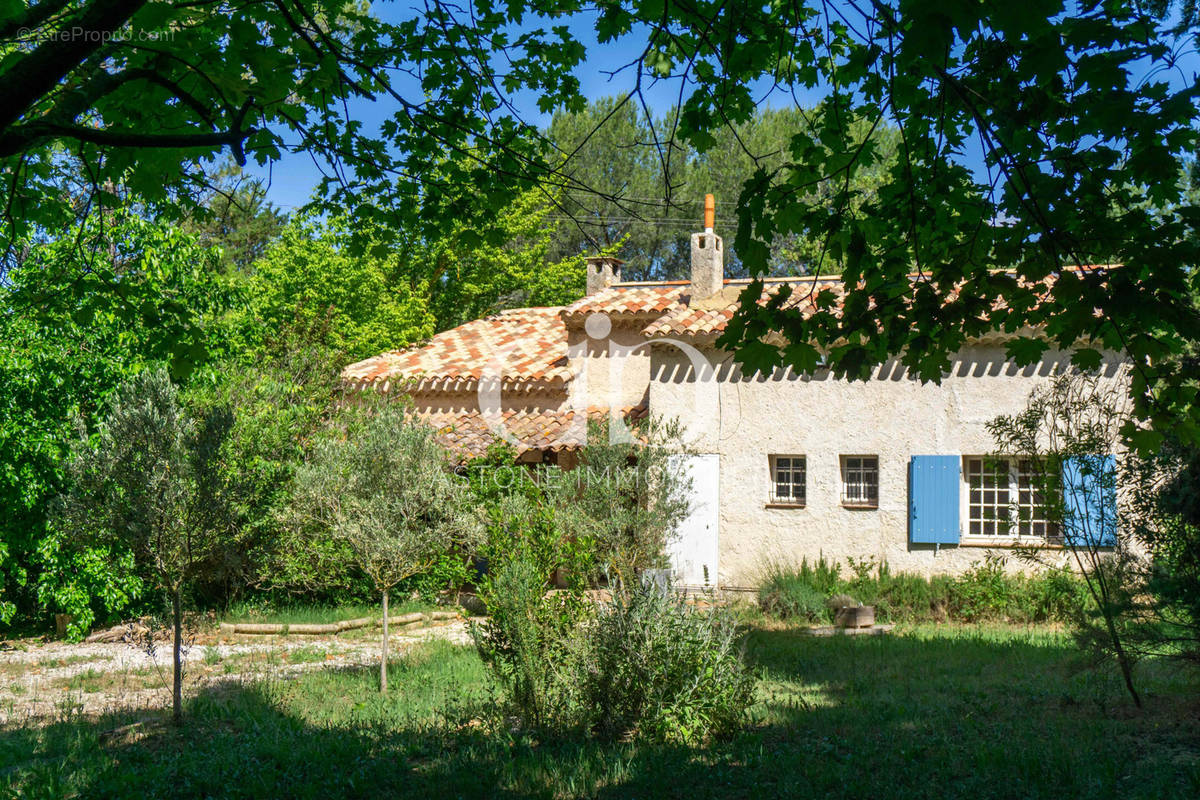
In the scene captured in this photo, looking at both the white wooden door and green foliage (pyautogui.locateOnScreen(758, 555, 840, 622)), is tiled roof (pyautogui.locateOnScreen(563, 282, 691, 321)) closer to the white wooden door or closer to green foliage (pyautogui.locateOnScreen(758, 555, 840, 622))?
the white wooden door

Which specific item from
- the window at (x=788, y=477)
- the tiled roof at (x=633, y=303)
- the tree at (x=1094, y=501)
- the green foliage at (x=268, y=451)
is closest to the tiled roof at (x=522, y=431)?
the tiled roof at (x=633, y=303)

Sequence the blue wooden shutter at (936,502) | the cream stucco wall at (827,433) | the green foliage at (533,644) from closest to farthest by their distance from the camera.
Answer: the green foliage at (533,644), the blue wooden shutter at (936,502), the cream stucco wall at (827,433)

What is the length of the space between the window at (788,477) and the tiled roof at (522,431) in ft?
8.42

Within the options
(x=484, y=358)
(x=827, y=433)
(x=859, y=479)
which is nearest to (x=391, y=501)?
(x=827, y=433)

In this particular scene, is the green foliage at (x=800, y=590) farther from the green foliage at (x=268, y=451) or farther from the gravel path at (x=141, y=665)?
the green foliage at (x=268, y=451)

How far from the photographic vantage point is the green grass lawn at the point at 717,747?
5.88 m

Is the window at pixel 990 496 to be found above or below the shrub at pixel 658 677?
above

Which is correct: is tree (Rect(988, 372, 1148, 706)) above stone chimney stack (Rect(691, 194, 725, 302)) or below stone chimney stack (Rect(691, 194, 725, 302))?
below

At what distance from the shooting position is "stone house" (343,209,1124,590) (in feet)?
45.0

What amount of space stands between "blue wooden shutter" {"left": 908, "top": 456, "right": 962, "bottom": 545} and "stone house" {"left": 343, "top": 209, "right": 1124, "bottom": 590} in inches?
0.8

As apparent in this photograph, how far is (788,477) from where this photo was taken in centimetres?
1499

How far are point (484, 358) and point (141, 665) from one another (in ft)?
31.8

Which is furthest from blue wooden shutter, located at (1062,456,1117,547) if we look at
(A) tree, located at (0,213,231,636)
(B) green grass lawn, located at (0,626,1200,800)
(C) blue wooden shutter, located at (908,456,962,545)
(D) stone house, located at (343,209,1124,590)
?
(A) tree, located at (0,213,231,636)

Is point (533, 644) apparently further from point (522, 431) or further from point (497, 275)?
point (497, 275)
